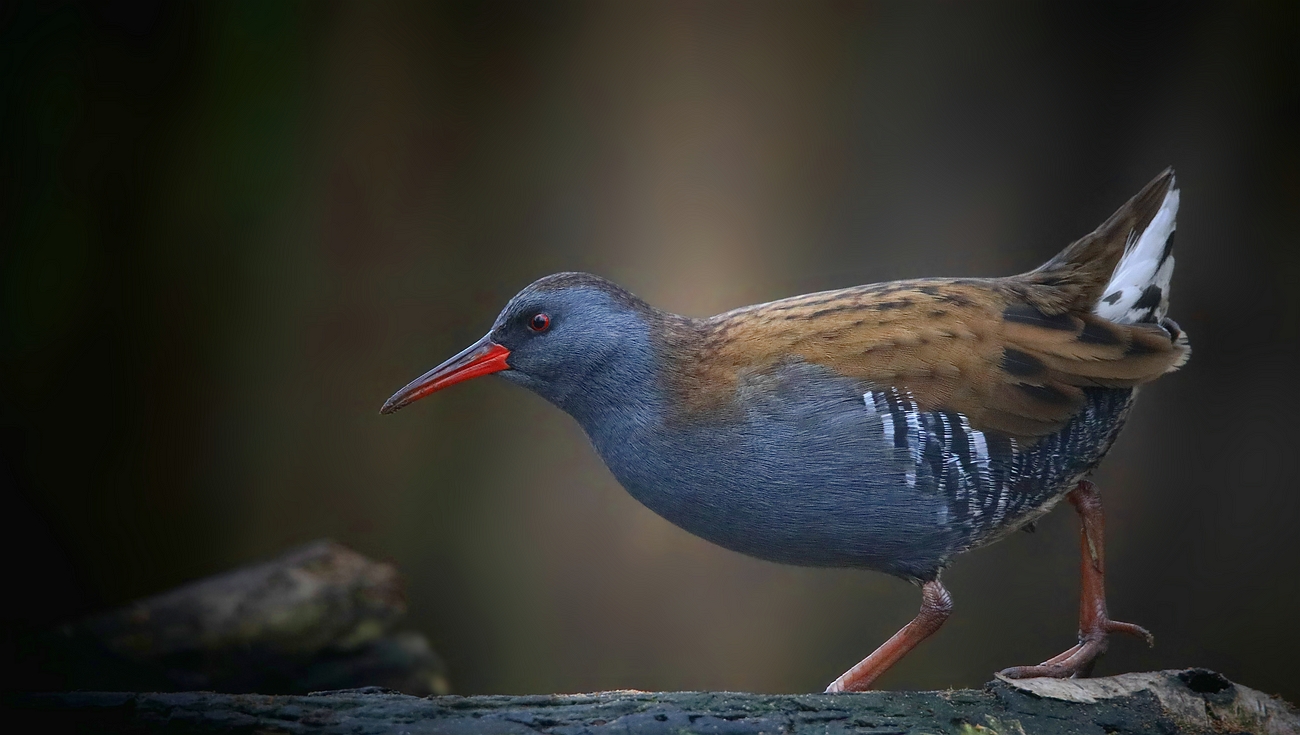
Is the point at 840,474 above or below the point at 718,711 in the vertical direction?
above

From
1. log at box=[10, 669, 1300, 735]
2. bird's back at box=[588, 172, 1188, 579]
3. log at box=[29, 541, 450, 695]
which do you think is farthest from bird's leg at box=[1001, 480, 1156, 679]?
log at box=[29, 541, 450, 695]

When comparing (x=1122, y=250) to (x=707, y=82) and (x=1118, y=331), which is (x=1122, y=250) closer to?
(x=1118, y=331)

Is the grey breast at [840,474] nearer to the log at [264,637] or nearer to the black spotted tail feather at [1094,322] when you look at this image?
the black spotted tail feather at [1094,322]

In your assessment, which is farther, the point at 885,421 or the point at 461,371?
the point at 461,371

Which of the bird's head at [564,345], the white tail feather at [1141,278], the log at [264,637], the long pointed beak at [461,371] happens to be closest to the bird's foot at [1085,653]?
the white tail feather at [1141,278]

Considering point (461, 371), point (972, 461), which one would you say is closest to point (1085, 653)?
point (972, 461)

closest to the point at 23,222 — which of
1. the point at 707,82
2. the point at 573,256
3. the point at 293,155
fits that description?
the point at 293,155

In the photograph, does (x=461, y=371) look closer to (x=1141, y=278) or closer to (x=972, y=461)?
(x=972, y=461)
